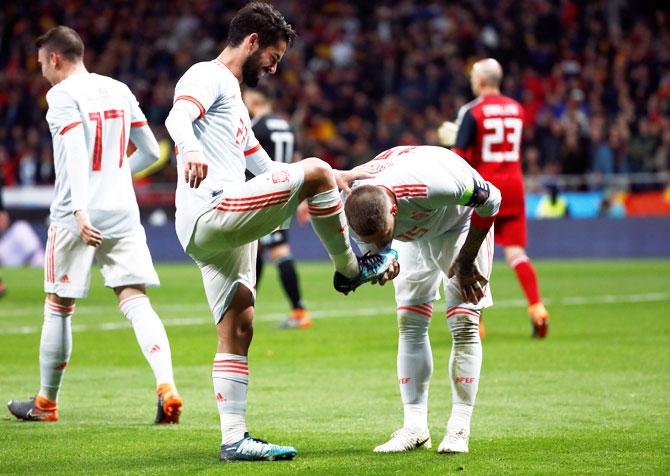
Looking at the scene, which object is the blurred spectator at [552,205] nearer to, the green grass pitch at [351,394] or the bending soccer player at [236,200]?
the green grass pitch at [351,394]

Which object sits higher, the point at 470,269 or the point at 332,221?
the point at 332,221

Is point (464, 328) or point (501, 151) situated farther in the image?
point (501, 151)

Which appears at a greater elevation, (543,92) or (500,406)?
(543,92)

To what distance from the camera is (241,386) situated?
19.2 ft

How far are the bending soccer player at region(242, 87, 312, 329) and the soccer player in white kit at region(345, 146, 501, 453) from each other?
6266 mm

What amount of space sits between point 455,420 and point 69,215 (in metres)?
2.73

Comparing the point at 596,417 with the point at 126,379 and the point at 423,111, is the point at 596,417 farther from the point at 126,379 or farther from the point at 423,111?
the point at 423,111

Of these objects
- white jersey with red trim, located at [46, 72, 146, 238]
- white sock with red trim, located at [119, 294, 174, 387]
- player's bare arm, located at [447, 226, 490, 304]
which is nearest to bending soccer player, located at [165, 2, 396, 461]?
player's bare arm, located at [447, 226, 490, 304]

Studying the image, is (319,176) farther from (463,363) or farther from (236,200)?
(463,363)

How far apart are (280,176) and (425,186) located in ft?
2.18

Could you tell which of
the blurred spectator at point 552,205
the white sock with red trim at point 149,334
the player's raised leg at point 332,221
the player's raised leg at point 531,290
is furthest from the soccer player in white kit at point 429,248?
the blurred spectator at point 552,205

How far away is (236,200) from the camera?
5.45 metres

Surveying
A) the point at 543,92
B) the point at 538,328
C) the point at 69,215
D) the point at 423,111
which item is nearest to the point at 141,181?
the point at 423,111

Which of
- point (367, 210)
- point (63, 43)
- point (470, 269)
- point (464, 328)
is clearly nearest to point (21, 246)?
point (63, 43)
